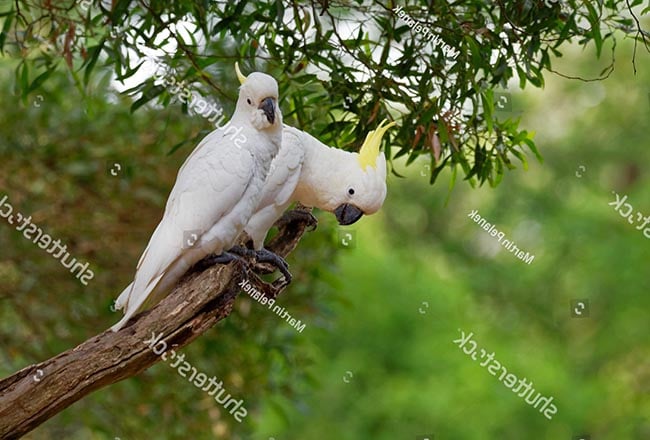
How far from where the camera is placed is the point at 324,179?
7.24 ft

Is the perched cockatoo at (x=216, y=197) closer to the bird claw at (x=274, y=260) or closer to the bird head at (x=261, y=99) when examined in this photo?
the bird head at (x=261, y=99)

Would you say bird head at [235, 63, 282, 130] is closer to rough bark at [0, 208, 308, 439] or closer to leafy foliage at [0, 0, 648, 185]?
leafy foliage at [0, 0, 648, 185]

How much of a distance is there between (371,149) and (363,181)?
0.07m

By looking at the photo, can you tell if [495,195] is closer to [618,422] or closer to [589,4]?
[618,422]

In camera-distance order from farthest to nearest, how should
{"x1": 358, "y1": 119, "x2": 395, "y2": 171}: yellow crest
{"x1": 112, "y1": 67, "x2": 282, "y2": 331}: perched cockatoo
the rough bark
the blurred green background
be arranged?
1. the blurred green background
2. {"x1": 358, "y1": 119, "x2": 395, "y2": 171}: yellow crest
3. {"x1": 112, "y1": 67, "x2": 282, "y2": 331}: perched cockatoo
4. the rough bark

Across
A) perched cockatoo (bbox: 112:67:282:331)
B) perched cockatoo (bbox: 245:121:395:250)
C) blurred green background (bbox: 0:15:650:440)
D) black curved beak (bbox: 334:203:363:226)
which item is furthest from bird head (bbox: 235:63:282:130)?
blurred green background (bbox: 0:15:650:440)

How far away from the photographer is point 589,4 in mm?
2100

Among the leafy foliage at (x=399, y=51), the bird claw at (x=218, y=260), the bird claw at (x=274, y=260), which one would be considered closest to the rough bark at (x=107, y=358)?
the bird claw at (x=218, y=260)

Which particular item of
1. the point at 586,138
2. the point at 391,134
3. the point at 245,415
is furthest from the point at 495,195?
the point at 391,134

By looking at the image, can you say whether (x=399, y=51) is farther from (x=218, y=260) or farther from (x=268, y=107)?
(x=218, y=260)

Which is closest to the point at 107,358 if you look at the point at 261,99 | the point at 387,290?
the point at 261,99

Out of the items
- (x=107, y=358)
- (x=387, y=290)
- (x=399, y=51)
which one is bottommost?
(x=107, y=358)

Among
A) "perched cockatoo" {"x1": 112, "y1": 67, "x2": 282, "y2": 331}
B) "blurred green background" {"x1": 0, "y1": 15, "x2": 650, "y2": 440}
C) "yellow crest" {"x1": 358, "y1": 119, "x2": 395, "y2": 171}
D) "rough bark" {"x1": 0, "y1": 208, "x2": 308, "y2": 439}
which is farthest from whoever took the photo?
"blurred green background" {"x1": 0, "y1": 15, "x2": 650, "y2": 440}

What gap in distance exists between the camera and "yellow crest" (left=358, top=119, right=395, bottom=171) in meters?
2.18
